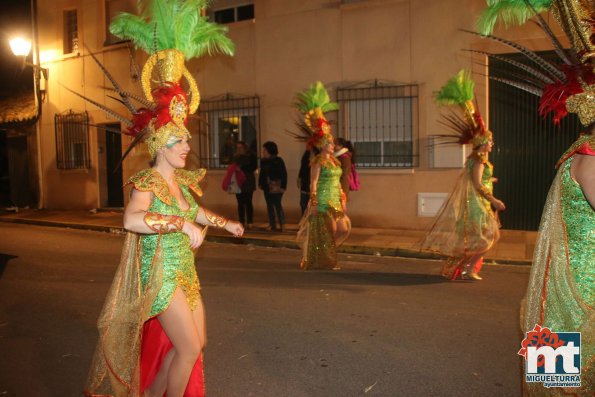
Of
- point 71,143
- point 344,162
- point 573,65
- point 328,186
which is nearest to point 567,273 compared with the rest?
point 573,65

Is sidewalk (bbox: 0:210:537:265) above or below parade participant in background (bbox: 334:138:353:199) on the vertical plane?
below

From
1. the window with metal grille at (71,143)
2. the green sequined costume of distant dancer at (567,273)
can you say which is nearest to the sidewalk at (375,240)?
the window with metal grille at (71,143)

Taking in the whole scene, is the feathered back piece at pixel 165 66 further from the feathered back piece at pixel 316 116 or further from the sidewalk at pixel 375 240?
the sidewalk at pixel 375 240

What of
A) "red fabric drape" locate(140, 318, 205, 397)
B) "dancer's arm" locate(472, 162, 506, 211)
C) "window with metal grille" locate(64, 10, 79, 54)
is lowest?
"red fabric drape" locate(140, 318, 205, 397)

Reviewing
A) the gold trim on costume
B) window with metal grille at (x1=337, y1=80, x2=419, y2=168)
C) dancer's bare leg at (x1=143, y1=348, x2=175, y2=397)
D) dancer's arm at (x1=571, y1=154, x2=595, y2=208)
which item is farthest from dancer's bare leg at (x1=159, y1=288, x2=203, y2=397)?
window with metal grille at (x1=337, y1=80, x2=419, y2=168)

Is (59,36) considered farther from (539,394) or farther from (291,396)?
(539,394)

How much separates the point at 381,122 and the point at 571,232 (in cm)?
990

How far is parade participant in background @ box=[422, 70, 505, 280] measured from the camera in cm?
716

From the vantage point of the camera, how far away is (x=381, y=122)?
1262 cm

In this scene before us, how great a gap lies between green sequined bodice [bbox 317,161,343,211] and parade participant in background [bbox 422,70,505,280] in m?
1.64

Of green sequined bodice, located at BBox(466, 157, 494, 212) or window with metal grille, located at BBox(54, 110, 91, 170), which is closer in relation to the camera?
green sequined bodice, located at BBox(466, 157, 494, 212)

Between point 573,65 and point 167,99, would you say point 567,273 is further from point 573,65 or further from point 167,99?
point 167,99

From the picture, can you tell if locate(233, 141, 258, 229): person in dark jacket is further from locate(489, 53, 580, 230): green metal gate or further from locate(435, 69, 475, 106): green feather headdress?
locate(435, 69, 475, 106): green feather headdress

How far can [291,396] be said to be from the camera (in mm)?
4020
